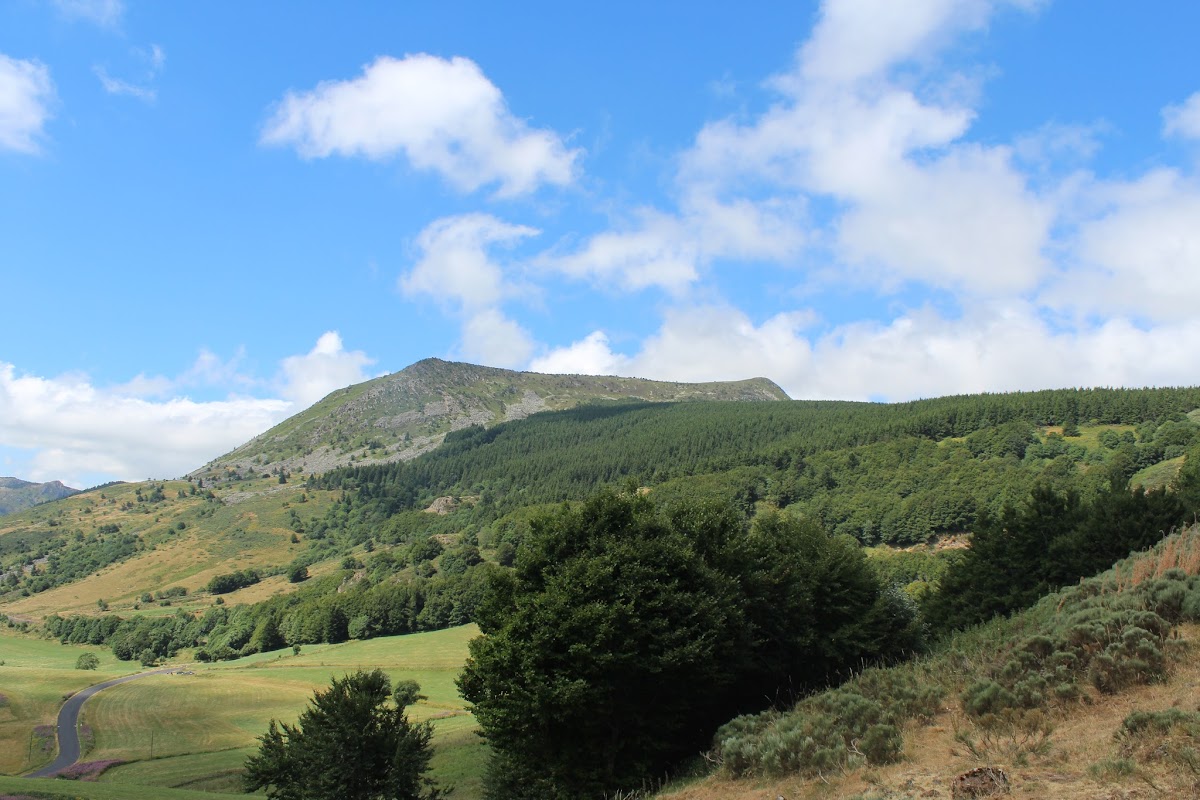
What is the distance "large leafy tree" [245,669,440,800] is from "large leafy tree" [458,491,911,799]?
162 inches

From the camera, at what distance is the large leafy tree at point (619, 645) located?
2536 centimetres

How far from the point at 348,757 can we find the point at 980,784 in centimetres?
2756

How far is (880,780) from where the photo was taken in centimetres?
1330

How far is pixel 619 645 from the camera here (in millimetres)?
25672

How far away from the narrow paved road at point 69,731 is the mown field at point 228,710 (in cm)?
123

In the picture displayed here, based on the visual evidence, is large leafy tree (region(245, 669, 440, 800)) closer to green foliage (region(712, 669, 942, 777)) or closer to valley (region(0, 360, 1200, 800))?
valley (region(0, 360, 1200, 800))

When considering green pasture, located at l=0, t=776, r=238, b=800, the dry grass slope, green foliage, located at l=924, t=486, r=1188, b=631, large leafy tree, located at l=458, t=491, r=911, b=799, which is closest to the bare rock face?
the dry grass slope

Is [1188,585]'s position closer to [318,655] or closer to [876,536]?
[318,655]

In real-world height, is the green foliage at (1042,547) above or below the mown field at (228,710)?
above

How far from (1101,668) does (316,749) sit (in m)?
30.2

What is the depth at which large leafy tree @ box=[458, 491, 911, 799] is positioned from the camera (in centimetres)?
2536

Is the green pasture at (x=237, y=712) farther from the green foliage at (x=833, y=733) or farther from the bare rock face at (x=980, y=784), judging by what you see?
the bare rock face at (x=980, y=784)

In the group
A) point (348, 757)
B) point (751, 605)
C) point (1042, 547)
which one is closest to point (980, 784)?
point (751, 605)

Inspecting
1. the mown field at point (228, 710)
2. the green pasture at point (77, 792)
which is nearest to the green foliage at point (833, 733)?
the green pasture at point (77, 792)
